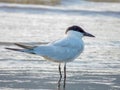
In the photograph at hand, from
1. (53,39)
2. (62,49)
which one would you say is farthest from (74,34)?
(53,39)

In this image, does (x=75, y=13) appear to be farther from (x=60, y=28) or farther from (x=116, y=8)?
(x=60, y=28)

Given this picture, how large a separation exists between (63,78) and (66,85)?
65cm

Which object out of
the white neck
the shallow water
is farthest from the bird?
the shallow water

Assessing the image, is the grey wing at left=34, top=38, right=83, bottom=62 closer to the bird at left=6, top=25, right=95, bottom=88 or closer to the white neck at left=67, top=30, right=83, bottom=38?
the bird at left=6, top=25, right=95, bottom=88

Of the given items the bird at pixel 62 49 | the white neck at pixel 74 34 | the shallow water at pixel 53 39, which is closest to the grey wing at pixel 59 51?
the bird at pixel 62 49

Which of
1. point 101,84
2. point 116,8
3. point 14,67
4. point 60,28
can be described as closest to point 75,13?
point 116,8

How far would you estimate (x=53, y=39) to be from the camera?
1723cm

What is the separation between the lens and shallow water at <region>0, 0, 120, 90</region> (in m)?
11.0

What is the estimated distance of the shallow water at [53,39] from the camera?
10977 millimetres

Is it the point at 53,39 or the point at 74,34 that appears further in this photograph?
the point at 53,39

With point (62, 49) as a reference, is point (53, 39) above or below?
below

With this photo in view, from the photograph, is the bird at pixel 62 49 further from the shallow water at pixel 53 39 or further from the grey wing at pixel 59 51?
the shallow water at pixel 53 39

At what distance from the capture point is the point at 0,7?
26.8 meters

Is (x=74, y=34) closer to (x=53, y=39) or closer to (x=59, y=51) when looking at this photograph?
(x=59, y=51)
